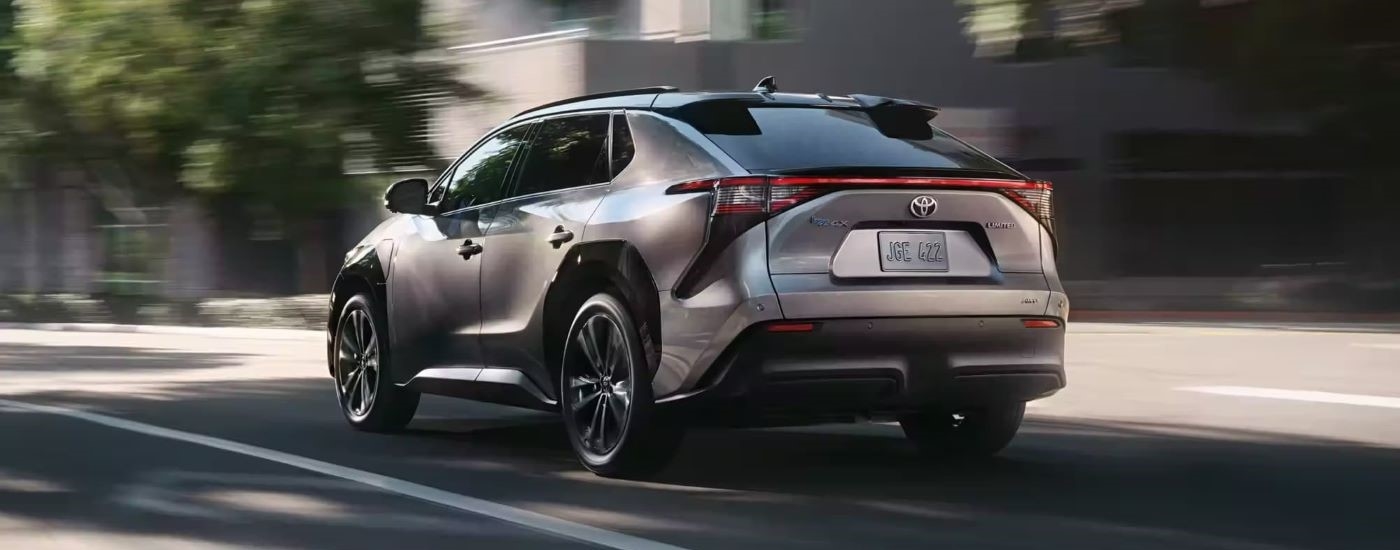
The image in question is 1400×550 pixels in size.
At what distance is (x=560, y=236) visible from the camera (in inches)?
319

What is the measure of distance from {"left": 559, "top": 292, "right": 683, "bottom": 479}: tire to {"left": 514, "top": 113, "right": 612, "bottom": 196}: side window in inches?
25.1

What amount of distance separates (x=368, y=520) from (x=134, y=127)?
55.5ft

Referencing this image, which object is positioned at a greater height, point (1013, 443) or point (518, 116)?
point (518, 116)

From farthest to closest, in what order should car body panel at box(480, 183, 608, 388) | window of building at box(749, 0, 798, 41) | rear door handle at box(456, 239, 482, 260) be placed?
1. window of building at box(749, 0, 798, 41)
2. rear door handle at box(456, 239, 482, 260)
3. car body panel at box(480, 183, 608, 388)

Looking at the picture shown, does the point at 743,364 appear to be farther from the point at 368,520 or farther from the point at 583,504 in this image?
the point at 368,520

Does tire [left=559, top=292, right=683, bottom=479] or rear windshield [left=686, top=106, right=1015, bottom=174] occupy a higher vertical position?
rear windshield [left=686, top=106, right=1015, bottom=174]

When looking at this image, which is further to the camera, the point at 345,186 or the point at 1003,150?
the point at 1003,150

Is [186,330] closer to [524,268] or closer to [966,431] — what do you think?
[524,268]

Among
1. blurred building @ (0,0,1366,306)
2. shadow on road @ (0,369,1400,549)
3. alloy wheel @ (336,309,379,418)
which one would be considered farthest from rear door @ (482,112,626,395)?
blurred building @ (0,0,1366,306)

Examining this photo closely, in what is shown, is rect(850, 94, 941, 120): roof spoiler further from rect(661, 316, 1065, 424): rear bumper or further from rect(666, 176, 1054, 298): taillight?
rect(661, 316, 1065, 424): rear bumper

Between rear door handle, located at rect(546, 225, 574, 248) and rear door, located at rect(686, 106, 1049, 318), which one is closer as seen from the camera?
rear door, located at rect(686, 106, 1049, 318)

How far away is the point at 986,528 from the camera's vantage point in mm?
6695

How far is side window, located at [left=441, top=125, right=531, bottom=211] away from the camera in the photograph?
9.01m

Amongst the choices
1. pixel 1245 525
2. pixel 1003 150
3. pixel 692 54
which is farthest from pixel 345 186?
pixel 1245 525
